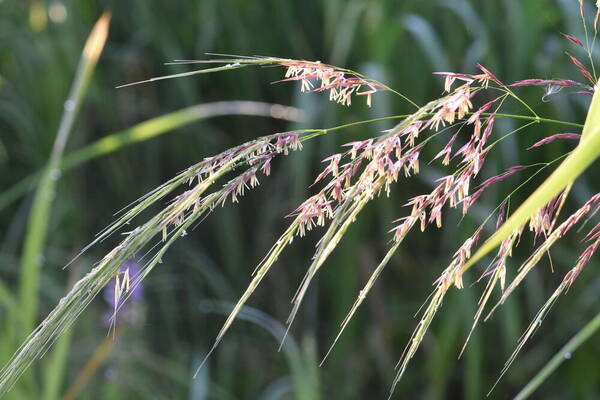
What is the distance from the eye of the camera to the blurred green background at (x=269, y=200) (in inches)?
57.4

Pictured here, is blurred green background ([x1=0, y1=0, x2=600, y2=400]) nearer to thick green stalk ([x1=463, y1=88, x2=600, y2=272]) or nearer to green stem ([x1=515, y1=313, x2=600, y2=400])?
green stem ([x1=515, y1=313, x2=600, y2=400])

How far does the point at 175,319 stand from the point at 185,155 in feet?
1.22

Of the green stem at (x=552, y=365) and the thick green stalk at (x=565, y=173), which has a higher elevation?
the thick green stalk at (x=565, y=173)

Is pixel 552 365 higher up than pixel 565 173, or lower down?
lower down

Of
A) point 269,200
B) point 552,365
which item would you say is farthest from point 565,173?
point 269,200

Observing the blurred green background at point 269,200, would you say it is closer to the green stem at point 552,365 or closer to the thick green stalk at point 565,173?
the green stem at point 552,365

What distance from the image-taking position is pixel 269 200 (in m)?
1.65

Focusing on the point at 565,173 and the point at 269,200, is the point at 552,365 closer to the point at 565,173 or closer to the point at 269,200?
the point at 565,173

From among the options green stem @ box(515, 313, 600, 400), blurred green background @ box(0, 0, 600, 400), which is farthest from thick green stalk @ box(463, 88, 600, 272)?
blurred green background @ box(0, 0, 600, 400)

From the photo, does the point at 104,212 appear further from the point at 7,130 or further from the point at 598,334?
the point at 598,334

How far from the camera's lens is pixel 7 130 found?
194 cm

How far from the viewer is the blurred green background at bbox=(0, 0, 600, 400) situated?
4.79 ft

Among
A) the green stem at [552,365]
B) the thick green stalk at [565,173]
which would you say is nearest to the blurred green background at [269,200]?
the green stem at [552,365]

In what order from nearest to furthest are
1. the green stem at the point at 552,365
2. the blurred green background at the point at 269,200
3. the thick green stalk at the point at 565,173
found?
the thick green stalk at the point at 565,173 < the green stem at the point at 552,365 < the blurred green background at the point at 269,200
